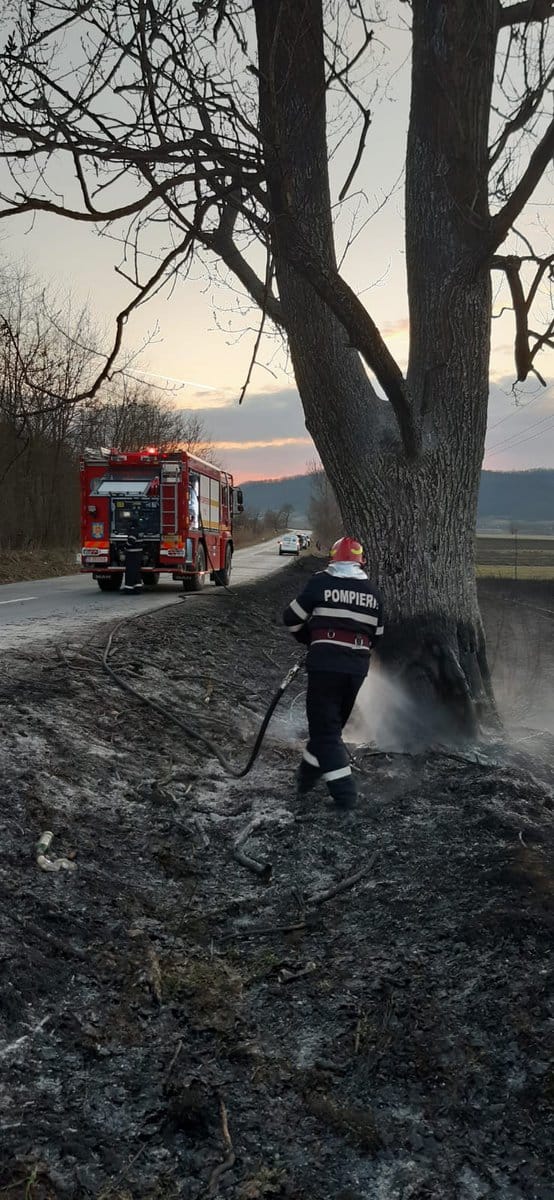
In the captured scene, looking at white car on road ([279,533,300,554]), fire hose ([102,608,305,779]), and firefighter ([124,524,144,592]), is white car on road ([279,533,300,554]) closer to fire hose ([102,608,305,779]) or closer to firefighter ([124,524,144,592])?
firefighter ([124,524,144,592])

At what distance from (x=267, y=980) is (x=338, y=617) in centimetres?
276

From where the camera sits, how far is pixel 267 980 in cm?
375

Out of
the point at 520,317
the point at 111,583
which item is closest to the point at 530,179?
the point at 520,317

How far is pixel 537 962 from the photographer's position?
3.54 metres

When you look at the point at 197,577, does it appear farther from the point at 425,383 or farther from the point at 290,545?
the point at 290,545

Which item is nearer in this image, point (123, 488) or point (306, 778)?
point (306, 778)

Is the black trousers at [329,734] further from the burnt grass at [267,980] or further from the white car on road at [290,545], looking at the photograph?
the white car on road at [290,545]

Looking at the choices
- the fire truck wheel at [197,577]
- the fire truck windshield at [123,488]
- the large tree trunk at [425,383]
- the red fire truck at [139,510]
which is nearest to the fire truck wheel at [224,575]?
the fire truck wheel at [197,577]

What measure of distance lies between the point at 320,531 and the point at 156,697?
296 feet

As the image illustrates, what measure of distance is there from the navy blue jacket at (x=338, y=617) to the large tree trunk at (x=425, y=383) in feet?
5.40

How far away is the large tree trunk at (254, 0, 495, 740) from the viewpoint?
711cm

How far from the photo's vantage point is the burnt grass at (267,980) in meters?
2.69

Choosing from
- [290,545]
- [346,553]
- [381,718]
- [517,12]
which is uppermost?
[517,12]

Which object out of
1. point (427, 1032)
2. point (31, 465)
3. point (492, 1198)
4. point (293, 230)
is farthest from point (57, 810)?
point (31, 465)
